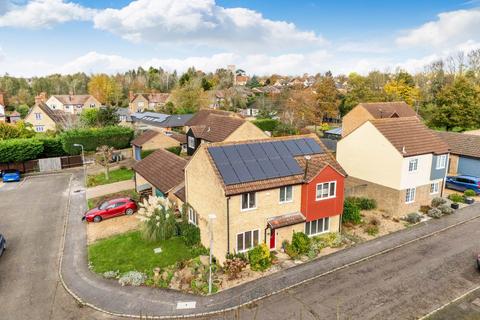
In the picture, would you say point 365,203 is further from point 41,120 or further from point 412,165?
point 41,120

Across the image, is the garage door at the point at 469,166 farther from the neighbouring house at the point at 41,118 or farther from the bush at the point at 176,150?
the neighbouring house at the point at 41,118

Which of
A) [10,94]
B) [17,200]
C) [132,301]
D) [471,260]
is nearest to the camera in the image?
[132,301]

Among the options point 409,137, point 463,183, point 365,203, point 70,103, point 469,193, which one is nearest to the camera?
point 409,137

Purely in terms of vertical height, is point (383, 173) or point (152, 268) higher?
point (383, 173)

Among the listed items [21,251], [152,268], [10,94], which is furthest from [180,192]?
[10,94]

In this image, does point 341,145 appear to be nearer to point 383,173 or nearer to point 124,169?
point 383,173

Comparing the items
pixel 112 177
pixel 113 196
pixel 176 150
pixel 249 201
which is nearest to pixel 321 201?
pixel 249 201
